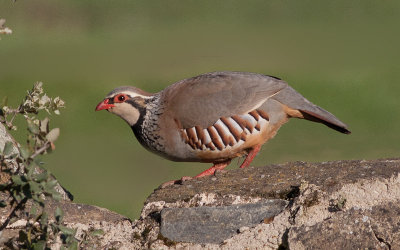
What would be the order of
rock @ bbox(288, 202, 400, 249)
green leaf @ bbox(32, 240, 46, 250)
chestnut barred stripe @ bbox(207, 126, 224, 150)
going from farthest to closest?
chestnut barred stripe @ bbox(207, 126, 224, 150), rock @ bbox(288, 202, 400, 249), green leaf @ bbox(32, 240, 46, 250)

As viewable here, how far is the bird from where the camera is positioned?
167 inches

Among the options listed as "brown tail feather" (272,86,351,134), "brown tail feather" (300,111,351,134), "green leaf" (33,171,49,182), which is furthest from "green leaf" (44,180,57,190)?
"brown tail feather" (300,111,351,134)

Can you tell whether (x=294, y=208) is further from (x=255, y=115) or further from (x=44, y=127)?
(x=255, y=115)

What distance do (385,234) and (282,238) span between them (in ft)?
1.05

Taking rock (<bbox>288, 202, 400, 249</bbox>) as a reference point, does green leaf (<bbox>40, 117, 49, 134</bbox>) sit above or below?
above

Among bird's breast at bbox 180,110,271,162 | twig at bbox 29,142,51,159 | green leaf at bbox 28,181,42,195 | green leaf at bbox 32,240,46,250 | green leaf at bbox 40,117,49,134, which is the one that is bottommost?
bird's breast at bbox 180,110,271,162

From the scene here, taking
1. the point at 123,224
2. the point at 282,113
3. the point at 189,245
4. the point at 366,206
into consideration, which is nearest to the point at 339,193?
the point at 366,206

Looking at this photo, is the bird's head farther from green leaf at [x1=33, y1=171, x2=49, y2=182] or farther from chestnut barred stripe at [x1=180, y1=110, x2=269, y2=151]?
green leaf at [x1=33, y1=171, x2=49, y2=182]

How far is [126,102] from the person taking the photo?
4.54m

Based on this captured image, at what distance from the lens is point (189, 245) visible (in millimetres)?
2596

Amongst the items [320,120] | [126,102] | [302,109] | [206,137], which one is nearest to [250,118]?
[206,137]

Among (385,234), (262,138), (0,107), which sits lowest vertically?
(262,138)

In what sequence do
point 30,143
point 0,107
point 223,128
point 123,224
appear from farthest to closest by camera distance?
point 223,128
point 0,107
point 123,224
point 30,143

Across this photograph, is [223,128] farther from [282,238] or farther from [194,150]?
[282,238]
